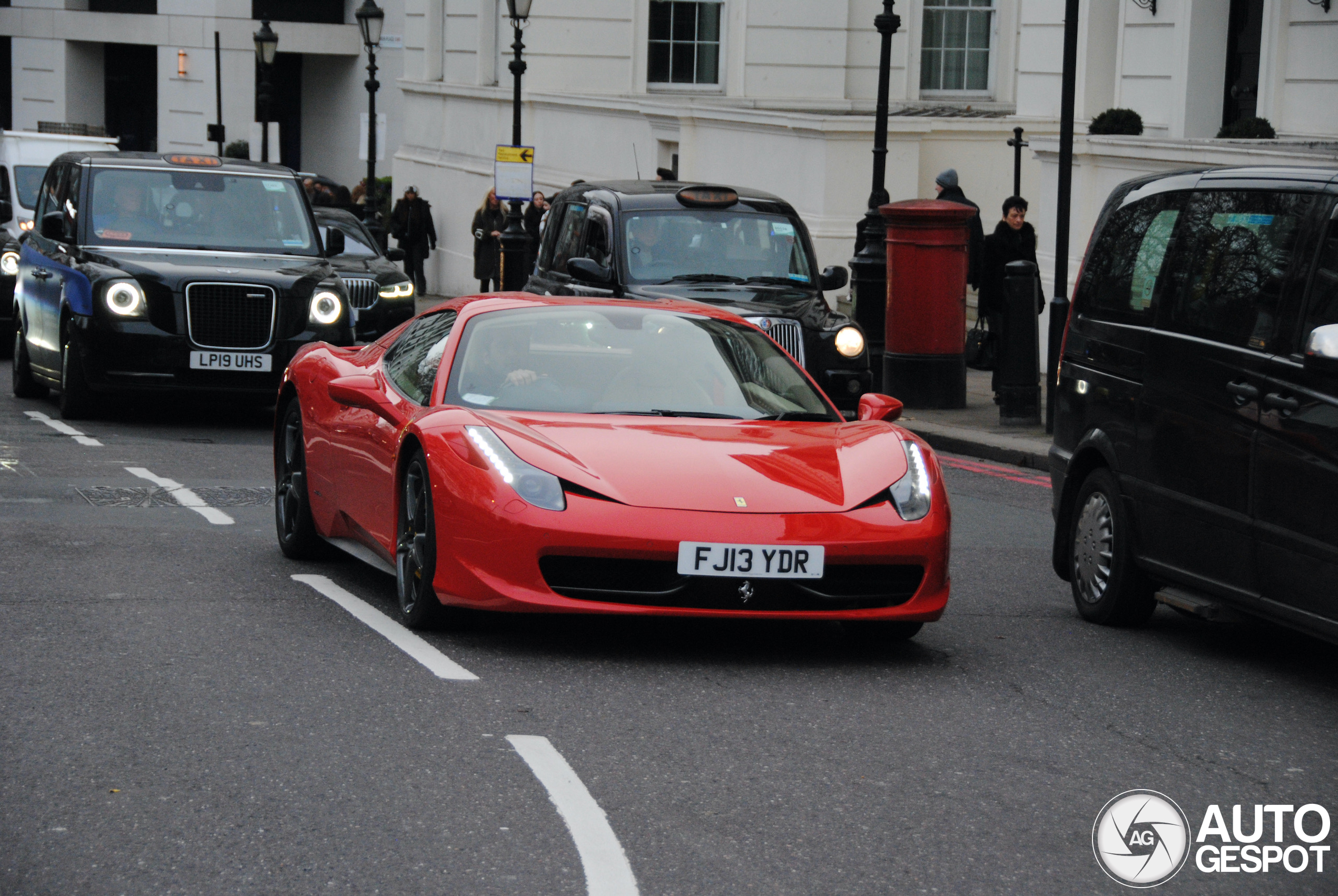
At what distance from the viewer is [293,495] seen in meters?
8.99

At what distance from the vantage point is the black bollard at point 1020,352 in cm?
1565

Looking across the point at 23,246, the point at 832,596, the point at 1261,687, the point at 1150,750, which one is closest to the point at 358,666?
the point at 832,596

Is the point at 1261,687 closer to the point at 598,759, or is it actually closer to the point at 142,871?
the point at 598,759

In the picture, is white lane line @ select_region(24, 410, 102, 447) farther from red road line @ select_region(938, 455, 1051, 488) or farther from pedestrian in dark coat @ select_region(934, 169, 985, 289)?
pedestrian in dark coat @ select_region(934, 169, 985, 289)

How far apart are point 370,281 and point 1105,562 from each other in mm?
12114

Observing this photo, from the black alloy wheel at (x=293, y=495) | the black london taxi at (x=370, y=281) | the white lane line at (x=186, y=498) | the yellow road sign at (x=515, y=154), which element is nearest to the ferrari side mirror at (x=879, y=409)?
the black alloy wheel at (x=293, y=495)

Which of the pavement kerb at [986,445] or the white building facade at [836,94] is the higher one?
the white building facade at [836,94]

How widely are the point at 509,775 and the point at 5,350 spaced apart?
17.9 meters

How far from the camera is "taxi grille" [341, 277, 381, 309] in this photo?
61.9 feet

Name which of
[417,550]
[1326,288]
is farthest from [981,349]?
[417,550]

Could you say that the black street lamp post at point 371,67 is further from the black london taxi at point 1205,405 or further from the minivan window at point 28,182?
the black london taxi at point 1205,405

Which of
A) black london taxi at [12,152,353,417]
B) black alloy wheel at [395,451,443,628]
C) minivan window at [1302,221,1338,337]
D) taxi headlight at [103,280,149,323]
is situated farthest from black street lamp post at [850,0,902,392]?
minivan window at [1302,221,1338,337]
